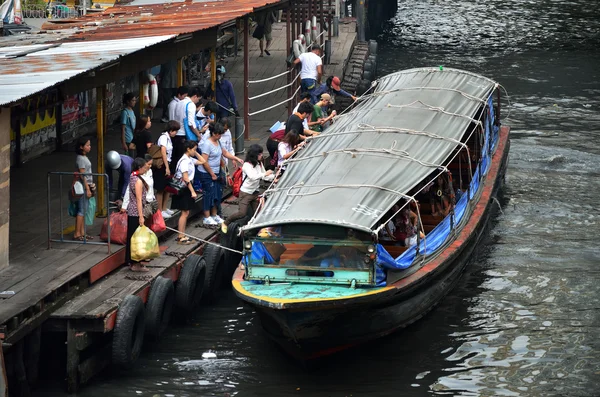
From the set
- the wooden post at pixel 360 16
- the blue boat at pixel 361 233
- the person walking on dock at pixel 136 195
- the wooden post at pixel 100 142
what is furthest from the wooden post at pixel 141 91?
the wooden post at pixel 360 16

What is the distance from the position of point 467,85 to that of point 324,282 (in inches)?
292

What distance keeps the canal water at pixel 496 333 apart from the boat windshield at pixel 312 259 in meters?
1.17

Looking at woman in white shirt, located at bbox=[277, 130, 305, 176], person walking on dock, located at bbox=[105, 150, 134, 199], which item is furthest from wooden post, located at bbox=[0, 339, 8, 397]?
woman in white shirt, located at bbox=[277, 130, 305, 176]

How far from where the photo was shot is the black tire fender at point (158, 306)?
484 inches

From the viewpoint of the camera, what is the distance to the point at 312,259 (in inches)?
479

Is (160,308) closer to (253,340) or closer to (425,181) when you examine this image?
(253,340)

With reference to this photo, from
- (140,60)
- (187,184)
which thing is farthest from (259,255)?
(140,60)

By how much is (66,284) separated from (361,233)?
11.2 ft

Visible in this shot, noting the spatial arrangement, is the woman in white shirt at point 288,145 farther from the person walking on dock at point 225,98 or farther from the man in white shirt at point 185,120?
the person walking on dock at point 225,98

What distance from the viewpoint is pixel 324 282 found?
12.0 meters

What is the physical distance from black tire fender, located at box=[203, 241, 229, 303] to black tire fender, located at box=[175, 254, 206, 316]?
0.42m

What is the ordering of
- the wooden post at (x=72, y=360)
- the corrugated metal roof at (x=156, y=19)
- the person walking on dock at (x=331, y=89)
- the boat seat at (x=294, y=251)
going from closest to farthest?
the wooden post at (x=72, y=360), the boat seat at (x=294, y=251), the corrugated metal roof at (x=156, y=19), the person walking on dock at (x=331, y=89)

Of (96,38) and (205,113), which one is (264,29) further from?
(96,38)

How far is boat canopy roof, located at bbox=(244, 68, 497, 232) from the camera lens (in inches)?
488
